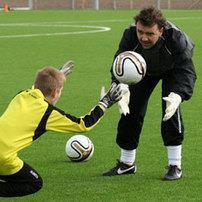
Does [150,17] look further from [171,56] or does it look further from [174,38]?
[171,56]

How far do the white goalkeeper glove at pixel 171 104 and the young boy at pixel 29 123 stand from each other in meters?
0.95

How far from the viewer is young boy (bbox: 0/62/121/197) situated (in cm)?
698

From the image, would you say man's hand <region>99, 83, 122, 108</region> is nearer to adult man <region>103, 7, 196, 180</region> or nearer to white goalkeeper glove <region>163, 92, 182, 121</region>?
adult man <region>103, 7, 196, 180</region>

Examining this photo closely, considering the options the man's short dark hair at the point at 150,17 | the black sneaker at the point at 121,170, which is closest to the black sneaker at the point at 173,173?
the black sneaker at the point at 121,170

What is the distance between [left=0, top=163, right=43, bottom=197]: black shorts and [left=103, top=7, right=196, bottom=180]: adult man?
1.33 meters

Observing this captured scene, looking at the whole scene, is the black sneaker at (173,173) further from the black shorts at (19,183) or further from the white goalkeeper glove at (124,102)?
the black shorts at (19,183)

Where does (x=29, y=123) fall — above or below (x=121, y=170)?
above

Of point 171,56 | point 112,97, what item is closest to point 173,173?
point 171,56

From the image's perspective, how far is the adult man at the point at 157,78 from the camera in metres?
7.92

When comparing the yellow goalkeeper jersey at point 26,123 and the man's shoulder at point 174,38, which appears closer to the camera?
the yellow goalkeeper jersey at point 26,123

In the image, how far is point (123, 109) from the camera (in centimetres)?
801

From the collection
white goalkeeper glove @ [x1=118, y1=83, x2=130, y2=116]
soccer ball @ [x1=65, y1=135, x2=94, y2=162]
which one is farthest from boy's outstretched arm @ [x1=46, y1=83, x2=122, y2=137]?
soccer ball @ [x1=65, y1=135, x2=94, y2=162]

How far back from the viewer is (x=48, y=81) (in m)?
7.05

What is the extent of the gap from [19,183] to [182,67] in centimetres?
235
